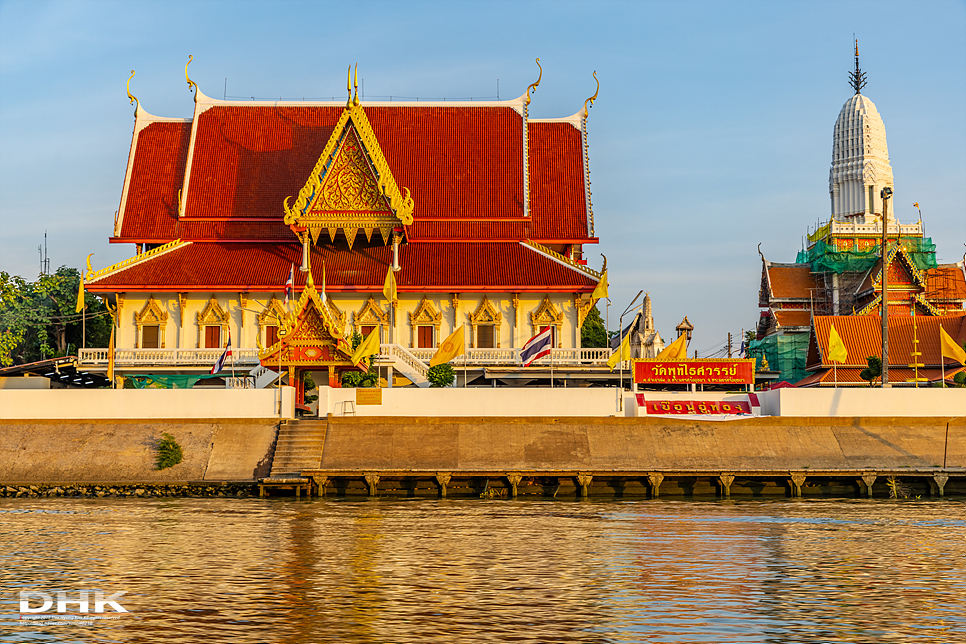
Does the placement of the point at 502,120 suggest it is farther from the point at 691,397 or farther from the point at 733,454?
the point at 733,454

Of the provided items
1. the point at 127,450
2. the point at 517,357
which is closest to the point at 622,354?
the point at 517,357

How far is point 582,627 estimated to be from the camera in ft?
39.2

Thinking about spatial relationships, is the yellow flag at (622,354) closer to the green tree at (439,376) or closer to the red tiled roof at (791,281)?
the green tree at (439,376)

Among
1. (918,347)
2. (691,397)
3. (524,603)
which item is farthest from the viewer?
(918,347)

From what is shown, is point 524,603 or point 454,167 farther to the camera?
point 454,167

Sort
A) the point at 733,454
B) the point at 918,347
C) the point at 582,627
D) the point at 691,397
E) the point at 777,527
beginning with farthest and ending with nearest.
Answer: the point at 918,347 → the point at 691,397 → the point at 733,454 → the point at 777,527 → the point at 582,627

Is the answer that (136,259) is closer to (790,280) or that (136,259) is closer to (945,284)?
(790,280)

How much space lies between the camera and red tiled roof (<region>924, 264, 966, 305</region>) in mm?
65812

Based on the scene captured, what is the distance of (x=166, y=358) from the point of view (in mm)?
41188

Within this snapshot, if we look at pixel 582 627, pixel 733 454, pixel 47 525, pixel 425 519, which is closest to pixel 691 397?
pixel 733 454

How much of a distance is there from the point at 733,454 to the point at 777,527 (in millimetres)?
8374

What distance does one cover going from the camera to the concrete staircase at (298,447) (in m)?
28.7

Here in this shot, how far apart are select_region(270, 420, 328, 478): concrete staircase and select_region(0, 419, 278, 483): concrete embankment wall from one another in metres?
0.42

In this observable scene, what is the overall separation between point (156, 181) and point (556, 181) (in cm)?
1800
